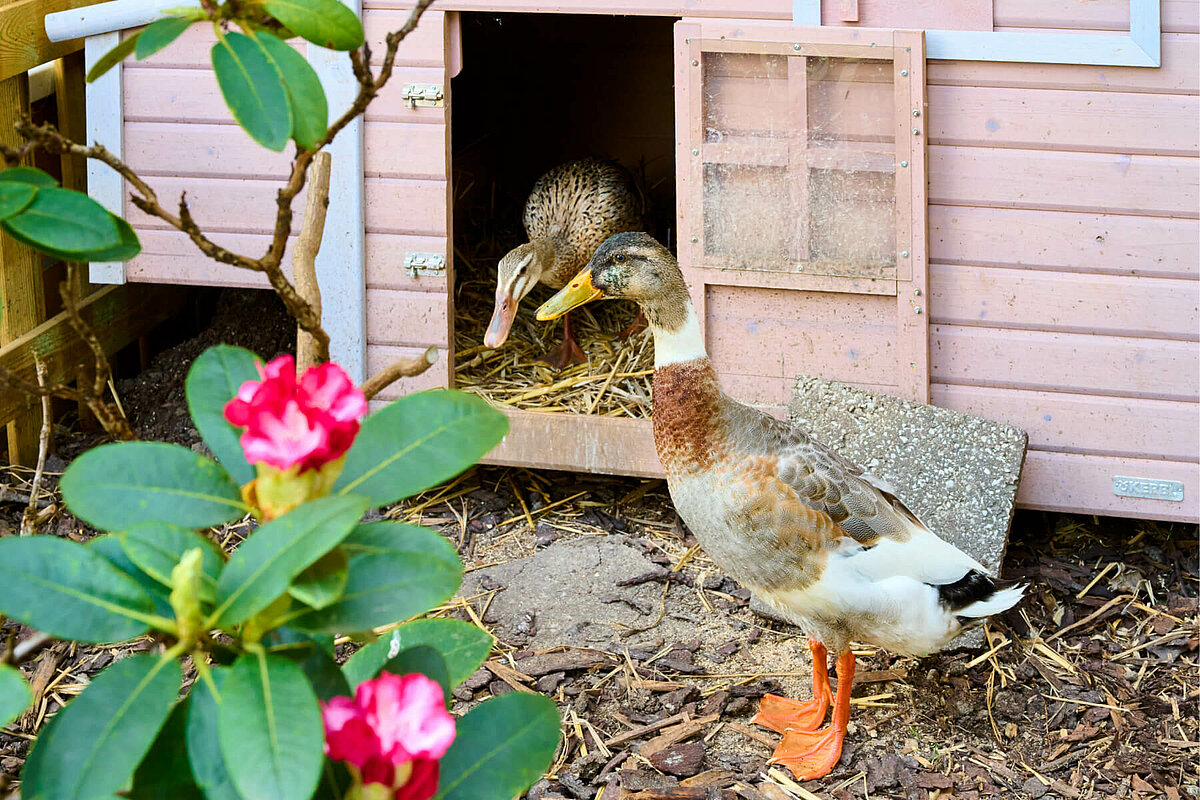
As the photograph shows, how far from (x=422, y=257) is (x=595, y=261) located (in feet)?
3.14

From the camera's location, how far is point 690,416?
10.3 ft

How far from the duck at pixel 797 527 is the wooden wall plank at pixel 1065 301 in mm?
893

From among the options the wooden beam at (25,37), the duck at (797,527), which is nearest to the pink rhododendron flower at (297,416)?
the duck at (797,527)

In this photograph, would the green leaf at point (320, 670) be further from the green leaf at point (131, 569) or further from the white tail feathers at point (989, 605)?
the white tail feathers at point (989, 605)

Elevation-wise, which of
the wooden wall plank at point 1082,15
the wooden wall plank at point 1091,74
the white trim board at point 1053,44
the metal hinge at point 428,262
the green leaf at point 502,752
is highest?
the wooden wall plank at point 1082,15

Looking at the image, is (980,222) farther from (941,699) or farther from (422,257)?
(422,257)

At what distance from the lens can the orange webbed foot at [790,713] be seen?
11.0 feet

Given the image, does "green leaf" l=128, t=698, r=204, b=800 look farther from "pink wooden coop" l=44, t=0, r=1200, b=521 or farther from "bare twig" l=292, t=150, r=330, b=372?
"pink wooden coop" l=44, t=0, r=1200, b=521

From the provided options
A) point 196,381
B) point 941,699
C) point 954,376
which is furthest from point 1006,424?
point 196,381

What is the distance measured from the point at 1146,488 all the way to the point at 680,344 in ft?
5.71

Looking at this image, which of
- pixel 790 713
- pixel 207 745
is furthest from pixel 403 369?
pixel 790 713

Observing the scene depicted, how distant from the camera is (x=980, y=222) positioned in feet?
12.5

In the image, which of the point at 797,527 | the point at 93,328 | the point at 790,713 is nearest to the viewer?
the point at 797,527

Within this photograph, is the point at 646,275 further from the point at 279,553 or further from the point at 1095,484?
the point at 279,553
